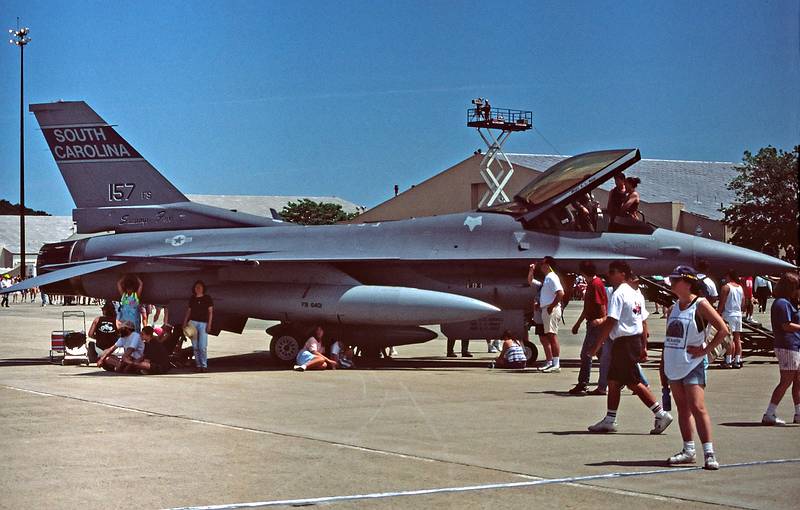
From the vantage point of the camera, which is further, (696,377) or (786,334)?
(786,334)

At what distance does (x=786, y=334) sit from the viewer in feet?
32.6

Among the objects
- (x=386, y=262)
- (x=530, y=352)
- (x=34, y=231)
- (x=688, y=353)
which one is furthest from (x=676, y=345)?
(x=34, y=231)

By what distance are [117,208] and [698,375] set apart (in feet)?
45.1

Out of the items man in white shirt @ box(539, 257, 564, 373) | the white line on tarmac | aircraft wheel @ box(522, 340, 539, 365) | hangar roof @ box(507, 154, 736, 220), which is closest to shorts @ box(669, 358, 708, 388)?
the white line on tarmac

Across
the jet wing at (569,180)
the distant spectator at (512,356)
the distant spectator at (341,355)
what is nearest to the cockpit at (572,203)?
the jet wing at (569,180)

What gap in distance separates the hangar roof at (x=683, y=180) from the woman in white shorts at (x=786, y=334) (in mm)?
49824

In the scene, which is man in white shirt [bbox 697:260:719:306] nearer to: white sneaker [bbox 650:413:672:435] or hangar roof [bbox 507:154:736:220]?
white sneaker [bbox 650:413:672:435]

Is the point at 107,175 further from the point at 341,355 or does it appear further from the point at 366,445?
the point at 366,445

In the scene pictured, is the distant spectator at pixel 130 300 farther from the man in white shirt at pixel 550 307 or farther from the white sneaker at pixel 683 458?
the white sneaker at pixel 683 458

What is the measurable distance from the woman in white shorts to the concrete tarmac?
1.08 ft

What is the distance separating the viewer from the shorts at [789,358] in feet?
32.7

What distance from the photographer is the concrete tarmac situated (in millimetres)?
6652

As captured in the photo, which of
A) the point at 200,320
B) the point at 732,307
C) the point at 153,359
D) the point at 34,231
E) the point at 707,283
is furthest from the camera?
the point at 34,231

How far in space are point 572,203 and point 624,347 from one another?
737 centimetres
